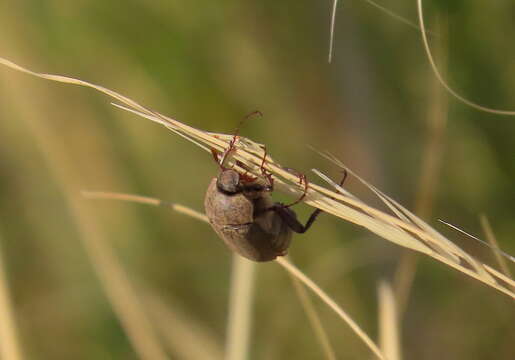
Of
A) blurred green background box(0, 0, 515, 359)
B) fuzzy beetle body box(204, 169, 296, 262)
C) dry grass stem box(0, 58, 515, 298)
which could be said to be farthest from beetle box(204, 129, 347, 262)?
blurred green background box(0, 0, 515, 359)

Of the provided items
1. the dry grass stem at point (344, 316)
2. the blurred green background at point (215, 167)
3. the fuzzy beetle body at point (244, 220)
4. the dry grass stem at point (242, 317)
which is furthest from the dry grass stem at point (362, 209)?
the blurred green background at point (215, 167)

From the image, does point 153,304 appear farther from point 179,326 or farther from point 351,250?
point 351,250

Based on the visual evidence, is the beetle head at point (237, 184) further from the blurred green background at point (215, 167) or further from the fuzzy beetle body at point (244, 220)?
the blurred green background at point (215, 167)

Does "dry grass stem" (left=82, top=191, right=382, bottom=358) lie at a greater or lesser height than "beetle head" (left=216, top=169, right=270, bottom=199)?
lesser

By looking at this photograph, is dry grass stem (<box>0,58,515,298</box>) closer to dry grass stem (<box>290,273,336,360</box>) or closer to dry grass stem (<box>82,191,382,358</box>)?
dry grass stem (<box>82,191,382,358</box>)

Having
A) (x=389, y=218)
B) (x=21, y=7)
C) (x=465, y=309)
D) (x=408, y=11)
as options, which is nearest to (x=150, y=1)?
(x=21, y=7)

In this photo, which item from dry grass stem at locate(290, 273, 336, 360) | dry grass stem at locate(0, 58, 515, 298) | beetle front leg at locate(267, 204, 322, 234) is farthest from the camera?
beetle front leg at locate(267, 204, 322, 234)

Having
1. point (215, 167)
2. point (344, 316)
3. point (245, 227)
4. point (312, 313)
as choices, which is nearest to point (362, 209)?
point (344, 316)

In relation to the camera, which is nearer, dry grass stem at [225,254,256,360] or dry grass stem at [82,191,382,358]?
dry grass stem at [82,191,382,358]
